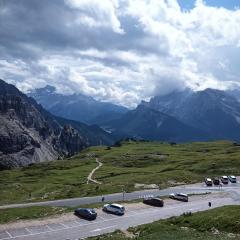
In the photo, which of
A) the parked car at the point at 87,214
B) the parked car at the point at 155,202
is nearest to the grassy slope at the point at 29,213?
the parked car at the point at 87,214

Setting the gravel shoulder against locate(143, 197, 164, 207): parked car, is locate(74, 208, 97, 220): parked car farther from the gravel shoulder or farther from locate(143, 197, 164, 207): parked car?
locate(143, 197, 164, 207): parked car

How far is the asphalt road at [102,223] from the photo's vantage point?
77.1 meters

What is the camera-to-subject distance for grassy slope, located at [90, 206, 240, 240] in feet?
233

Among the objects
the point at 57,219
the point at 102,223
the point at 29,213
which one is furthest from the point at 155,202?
the point at 29,213

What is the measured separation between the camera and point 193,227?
80375mm

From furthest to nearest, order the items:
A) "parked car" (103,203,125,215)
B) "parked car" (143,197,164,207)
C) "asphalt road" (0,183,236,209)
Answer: "asphalt road" (0,183,236,209)
"parked car" (143,197,164,207)
"parked car" (103,203,125,215)

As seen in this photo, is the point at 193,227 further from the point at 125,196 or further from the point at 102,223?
the point at 125,196

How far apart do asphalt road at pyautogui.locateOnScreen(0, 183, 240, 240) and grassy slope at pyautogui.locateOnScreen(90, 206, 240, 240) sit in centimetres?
557

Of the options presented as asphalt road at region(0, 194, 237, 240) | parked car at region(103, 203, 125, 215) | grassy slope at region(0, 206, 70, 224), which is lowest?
asphalt road at region(0, 194, 237, 240)

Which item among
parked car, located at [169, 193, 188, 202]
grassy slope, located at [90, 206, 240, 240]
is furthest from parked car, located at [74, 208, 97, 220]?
parked car, located at [169, 193, 188, 202]

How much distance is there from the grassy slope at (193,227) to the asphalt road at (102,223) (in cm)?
557

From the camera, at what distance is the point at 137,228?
3219 inches

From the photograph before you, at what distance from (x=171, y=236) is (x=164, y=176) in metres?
105

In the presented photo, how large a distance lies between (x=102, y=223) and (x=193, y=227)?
671 inches
